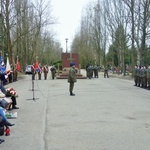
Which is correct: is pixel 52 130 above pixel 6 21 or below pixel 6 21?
below

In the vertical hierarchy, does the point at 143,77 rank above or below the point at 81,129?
above

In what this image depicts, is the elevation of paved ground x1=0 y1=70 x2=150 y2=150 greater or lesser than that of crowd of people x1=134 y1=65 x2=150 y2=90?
lesser

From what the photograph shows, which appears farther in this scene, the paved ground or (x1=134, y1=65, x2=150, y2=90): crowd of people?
(x1=134, y1=65, x2=150, y2=90): crowd of people

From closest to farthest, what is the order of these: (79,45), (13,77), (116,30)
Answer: (13,77) < (116,30) < (79,45)

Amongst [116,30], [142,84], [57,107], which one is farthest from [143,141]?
[116,30]

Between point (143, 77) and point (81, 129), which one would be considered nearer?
point (81, 129)

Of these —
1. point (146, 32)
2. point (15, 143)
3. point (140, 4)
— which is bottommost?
point (15, 143)

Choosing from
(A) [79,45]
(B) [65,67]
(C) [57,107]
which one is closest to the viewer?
(C) [57,107]

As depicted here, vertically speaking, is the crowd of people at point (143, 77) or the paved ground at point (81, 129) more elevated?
the crowd of people at point (143, 77)

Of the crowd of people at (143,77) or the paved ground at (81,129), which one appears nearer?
the paved ground at (81,129)

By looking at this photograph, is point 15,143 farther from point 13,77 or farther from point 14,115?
point 13,77

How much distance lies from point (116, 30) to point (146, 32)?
39.8 feet

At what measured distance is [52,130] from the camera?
7898 millimetres

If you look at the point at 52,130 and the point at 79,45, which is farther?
the point at 79,45
